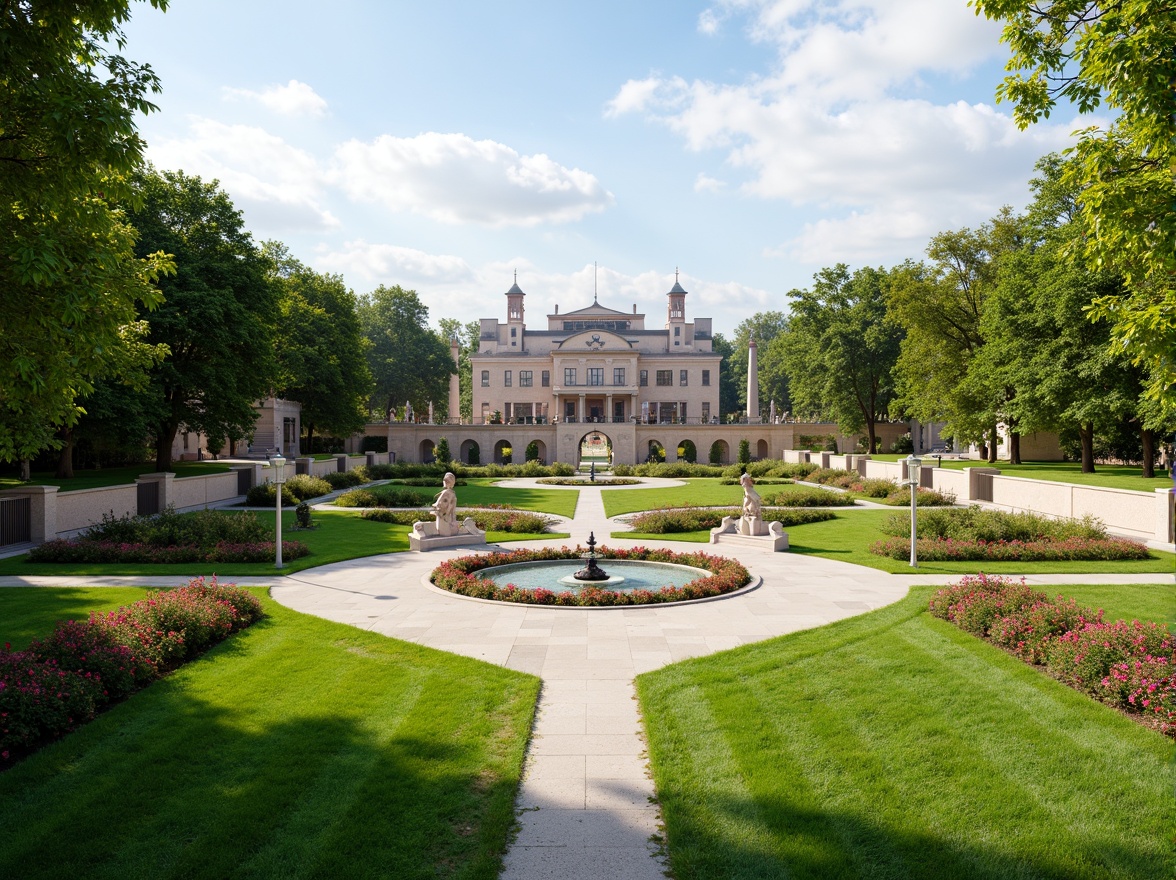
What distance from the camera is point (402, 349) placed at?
72.1 metres

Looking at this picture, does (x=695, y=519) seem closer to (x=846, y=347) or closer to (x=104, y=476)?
(x=104, y=476)

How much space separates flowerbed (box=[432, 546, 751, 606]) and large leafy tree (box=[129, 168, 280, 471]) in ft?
60.0

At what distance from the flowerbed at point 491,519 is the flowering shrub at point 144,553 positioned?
614 cm

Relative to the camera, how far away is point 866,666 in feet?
30.5

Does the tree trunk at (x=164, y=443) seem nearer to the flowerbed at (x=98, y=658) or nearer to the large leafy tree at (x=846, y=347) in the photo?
the flowerbed at (x=98, y=658)

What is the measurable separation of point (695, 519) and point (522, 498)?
1357cm

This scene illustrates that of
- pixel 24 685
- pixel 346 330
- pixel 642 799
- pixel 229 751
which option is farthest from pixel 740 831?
pixel 346 330

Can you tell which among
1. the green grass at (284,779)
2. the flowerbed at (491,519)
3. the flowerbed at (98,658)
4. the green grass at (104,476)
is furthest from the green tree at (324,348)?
the green grass at (284,779)

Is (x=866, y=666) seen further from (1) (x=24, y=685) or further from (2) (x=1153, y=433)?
(2) (x=1153, y=433)

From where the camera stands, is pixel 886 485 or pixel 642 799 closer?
pixel 642 799

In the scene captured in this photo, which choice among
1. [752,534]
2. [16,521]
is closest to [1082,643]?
[752,534]

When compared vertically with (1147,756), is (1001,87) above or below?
above

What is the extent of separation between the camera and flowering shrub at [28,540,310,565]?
1731 centimetres

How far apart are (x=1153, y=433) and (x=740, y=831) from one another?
130ft
